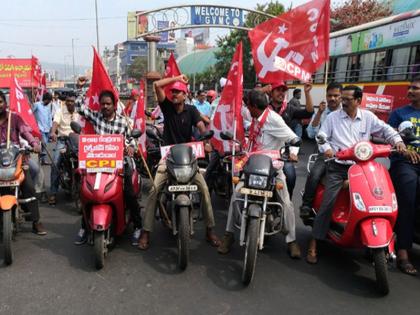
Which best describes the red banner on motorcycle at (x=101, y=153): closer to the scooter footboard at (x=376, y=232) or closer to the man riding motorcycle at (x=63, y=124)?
the scooter footboard at (x=376, y=232)

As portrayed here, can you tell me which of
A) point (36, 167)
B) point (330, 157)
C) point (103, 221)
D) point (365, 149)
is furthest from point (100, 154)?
point (365, 149)

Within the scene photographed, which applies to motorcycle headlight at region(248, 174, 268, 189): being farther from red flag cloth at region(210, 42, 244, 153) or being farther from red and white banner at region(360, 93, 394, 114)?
red and white banner at region(360, 93, 394, 114)

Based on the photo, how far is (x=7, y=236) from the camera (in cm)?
371

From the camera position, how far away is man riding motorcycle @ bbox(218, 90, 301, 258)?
13.3 ft

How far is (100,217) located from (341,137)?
248cm

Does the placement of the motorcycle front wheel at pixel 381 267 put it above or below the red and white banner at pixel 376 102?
below

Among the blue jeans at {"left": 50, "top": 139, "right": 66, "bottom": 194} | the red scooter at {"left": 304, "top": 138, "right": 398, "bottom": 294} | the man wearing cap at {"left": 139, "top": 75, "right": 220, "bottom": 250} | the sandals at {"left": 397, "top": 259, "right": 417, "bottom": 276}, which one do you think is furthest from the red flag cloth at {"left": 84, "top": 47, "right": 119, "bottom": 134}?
the sandals at {"left": 397, "top": 259, "right": 417, "bottom": 276}

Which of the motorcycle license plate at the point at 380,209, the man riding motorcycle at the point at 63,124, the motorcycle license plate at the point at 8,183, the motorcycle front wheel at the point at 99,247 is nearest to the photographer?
the motorcycle license plate at the point at 380,209

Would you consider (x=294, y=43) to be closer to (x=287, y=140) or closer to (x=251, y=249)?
(x=287, y=140)

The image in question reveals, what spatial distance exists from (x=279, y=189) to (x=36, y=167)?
3015 millimetres

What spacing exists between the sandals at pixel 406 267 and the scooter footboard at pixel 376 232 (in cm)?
66

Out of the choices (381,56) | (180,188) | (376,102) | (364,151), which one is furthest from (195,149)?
(381,56)

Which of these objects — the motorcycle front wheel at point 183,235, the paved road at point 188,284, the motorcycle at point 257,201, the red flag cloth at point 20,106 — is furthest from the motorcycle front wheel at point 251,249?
the red flag cloth at point 20,106

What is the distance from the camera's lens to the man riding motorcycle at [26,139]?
434 centimetres
